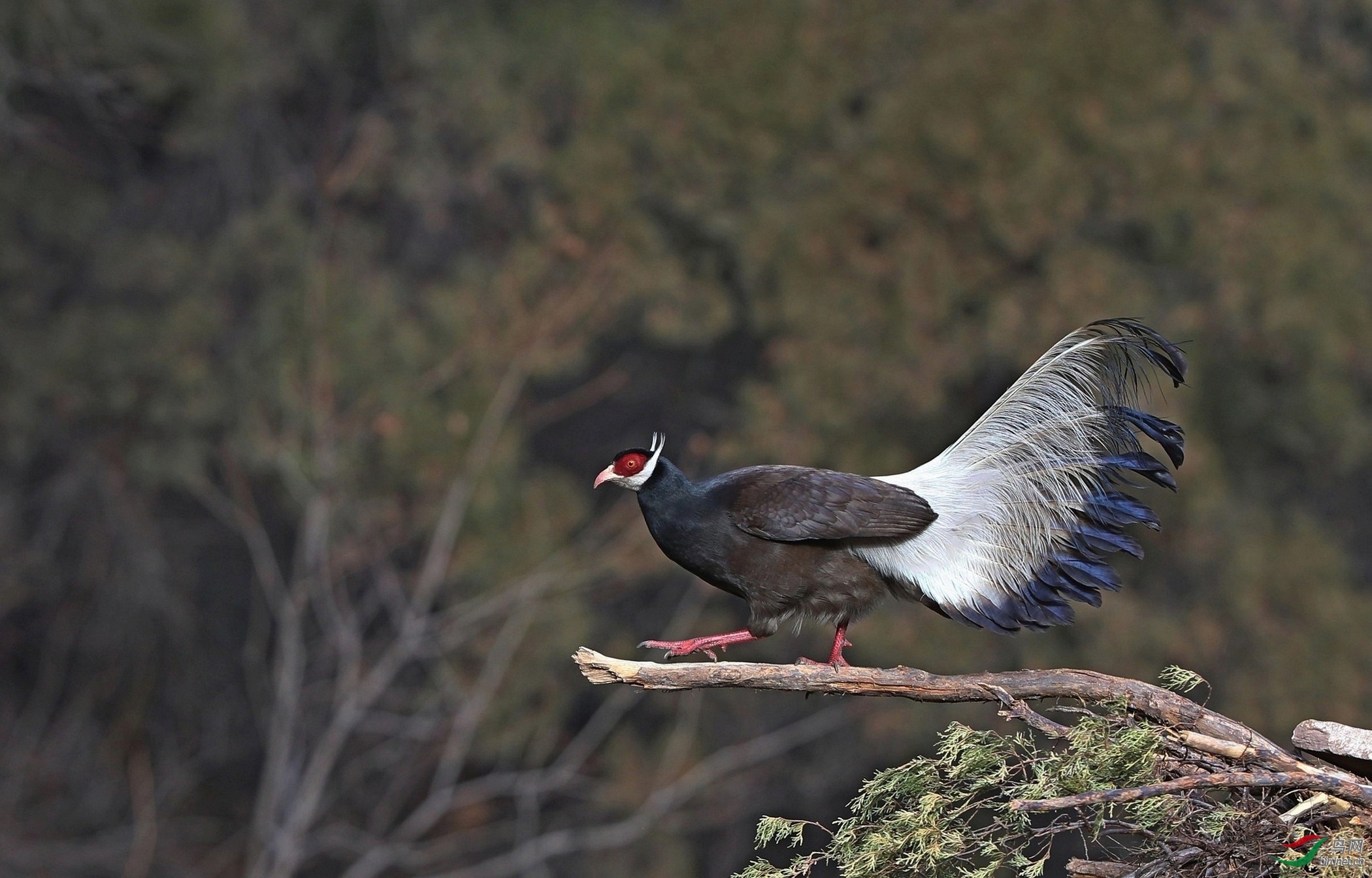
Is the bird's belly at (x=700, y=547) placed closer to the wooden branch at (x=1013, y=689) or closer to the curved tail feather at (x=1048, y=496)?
the curved tail feather at (x=1048, y=496)

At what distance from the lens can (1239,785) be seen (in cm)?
263

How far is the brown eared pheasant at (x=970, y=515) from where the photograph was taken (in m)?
3.18

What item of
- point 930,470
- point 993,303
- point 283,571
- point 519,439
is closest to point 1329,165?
point 993,303

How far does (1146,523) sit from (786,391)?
19.1ft

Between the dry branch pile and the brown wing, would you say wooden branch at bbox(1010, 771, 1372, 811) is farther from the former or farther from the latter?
the brown wing

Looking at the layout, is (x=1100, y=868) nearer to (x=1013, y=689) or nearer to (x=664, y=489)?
(x=1013, y=689)

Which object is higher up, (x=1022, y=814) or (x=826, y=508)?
(x=826, y=508)

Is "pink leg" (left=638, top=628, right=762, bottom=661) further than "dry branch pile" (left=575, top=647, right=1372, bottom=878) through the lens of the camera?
Yes

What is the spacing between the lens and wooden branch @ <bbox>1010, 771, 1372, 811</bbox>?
2469 millimetres

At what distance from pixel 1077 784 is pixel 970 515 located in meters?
0.78

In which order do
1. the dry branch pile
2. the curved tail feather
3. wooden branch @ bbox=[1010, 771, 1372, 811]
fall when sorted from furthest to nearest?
the curved tail feather → the dry branch pile → wooden branch @ bbox=[1010, 771, 1372, 811]

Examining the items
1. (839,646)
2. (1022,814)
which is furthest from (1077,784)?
(839,646)

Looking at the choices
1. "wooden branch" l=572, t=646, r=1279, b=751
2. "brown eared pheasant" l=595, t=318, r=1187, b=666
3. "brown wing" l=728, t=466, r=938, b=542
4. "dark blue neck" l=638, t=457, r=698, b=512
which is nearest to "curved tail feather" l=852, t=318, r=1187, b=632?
"brown eared pheasant" l=595, t=318, r=1187, b=666

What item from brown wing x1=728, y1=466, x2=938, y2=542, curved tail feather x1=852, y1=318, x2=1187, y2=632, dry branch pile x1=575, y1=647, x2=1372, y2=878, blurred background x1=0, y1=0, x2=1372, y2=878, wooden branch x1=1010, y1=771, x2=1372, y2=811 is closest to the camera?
wooden branch x1=1010, y1=771, x2=1372, y2=811
